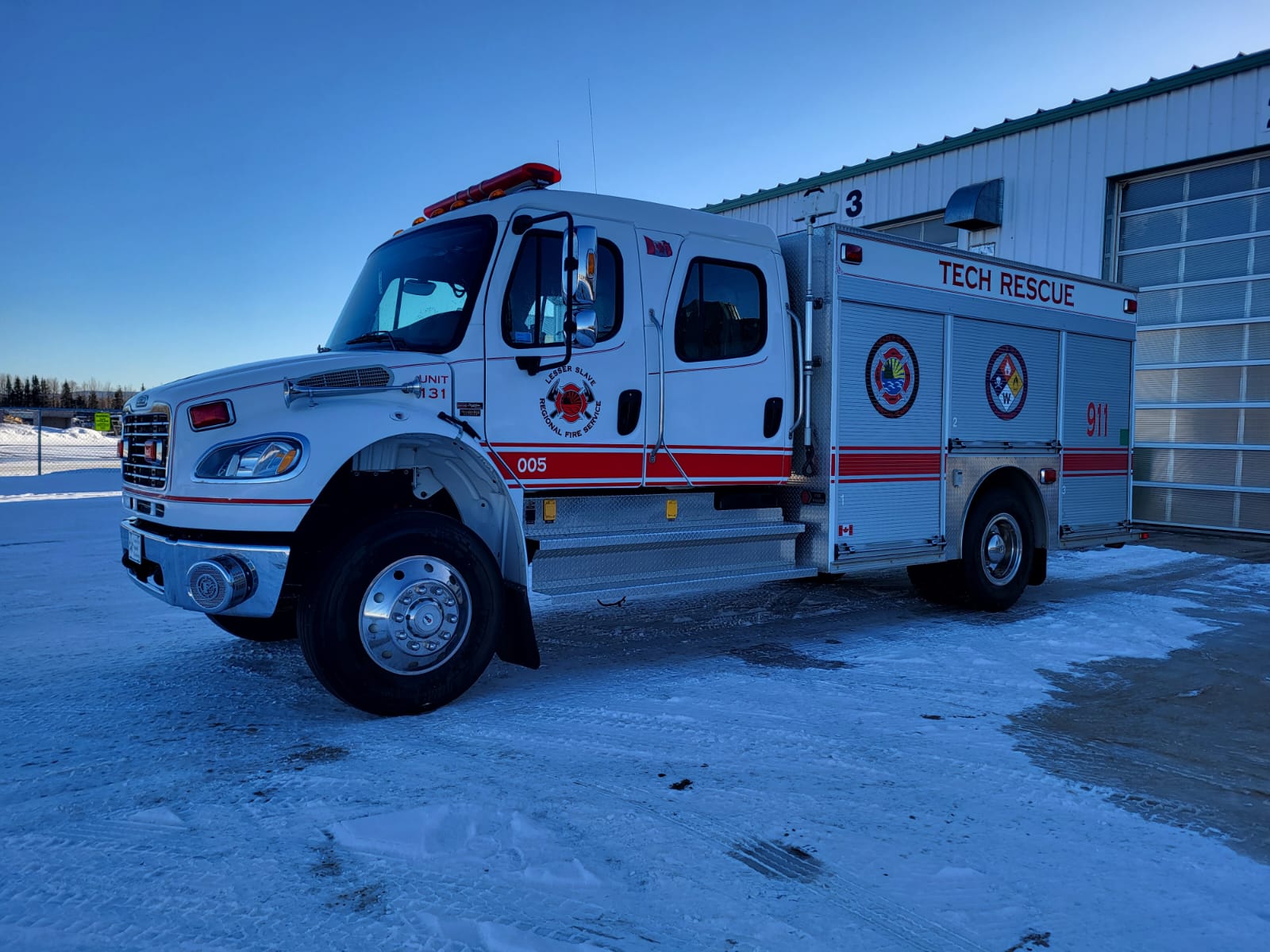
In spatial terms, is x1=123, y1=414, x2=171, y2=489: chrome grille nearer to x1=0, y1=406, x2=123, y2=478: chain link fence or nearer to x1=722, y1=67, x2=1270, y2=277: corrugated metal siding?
x1=0, y1=406, x2=123, y2=478: chain link fence

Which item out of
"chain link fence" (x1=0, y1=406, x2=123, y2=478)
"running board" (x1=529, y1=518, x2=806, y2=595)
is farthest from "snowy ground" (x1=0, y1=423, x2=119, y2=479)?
"running board" (x1=529, y1=518, x2=806, y2=595)

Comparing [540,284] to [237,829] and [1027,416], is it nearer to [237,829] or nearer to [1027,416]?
[237,829]

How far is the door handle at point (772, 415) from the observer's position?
582 cm

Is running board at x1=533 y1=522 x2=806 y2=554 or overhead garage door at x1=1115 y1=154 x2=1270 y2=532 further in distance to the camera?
overhead garage door at x1=1115 y1=154 x2=1270 y2=532

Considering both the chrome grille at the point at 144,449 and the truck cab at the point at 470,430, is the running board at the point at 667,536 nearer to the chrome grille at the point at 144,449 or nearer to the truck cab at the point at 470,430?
the truck cab at the point at 470,430

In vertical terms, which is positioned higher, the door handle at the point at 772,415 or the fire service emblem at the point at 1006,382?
the fire service emblem at the point at 1006,382

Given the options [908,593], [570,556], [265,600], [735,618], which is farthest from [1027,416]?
[265,600]

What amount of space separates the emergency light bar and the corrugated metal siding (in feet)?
23.3

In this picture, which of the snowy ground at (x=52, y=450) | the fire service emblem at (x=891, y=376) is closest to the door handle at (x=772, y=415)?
the fire service emblem at (x=891, y=376)

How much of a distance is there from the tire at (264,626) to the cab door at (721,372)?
2.51 m

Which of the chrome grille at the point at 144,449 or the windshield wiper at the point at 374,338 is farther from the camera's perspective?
the windshield wiper at the point at 374,338

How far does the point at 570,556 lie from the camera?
16.3 ft

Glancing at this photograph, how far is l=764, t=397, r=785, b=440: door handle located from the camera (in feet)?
19.1

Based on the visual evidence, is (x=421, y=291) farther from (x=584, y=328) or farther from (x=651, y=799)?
(x=651, y=799)
